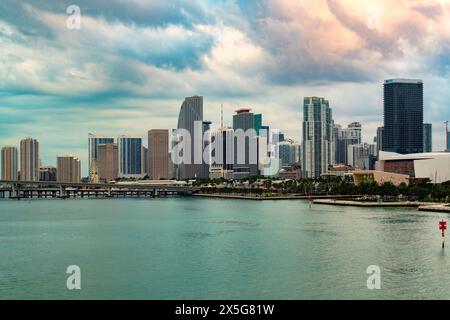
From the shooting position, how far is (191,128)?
457 ft

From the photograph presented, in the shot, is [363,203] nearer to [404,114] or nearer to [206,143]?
[404,114]

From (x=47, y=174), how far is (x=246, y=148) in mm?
53402

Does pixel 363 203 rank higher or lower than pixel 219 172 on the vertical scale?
lower

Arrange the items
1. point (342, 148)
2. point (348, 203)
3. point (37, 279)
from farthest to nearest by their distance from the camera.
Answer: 1. point (342, 148)
2. point (348, 203)
3. point (37, 279)

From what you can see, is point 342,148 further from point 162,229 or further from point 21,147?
point 162,229

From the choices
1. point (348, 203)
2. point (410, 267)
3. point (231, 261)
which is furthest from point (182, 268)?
point (348, 203)

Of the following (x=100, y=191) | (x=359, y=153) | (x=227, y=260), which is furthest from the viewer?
(x=359, y=153)

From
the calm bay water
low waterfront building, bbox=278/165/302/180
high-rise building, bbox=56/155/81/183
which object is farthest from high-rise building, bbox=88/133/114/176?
the calm bay water

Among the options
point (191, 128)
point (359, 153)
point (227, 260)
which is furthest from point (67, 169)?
point (227, 260)

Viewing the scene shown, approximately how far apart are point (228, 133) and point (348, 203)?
93.6 m

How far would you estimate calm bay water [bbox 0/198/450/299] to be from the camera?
14.0 metres

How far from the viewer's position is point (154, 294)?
544 inches

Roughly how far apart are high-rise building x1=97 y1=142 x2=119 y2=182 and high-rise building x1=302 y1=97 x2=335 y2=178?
51.9m

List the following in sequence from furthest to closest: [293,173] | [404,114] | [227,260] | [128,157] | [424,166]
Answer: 1. [128,157]
2. [293,173]
3. [404,114]
4. [424,166]
5. [227,260]
